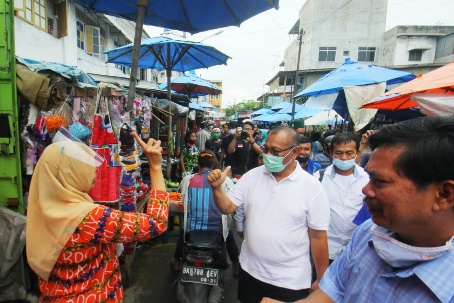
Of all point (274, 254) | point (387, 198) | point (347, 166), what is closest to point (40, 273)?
point (274, 254)

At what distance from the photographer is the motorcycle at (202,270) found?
104 inches

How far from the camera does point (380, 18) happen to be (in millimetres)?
26766

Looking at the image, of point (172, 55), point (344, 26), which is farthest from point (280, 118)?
point (344, 26)

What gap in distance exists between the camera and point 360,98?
445 centimetres

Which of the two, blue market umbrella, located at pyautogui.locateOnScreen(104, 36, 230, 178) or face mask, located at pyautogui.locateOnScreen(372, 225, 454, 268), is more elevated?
blue market umbrella, located at pyautogui.locateOnScreen(104, 36, 230, 178)

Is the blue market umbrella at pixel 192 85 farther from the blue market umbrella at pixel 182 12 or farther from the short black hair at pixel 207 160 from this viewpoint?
the short black hair at pixel 207 160

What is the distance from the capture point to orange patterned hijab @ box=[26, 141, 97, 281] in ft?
4.65

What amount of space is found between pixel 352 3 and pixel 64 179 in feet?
106

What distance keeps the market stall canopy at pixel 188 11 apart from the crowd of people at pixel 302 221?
7.05 ft

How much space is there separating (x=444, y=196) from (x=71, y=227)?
1.65 meters

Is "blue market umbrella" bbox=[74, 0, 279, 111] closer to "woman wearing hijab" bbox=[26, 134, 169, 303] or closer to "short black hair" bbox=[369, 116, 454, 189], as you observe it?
"woman wearing hijab" bbox=[26, 134, 169, 303]

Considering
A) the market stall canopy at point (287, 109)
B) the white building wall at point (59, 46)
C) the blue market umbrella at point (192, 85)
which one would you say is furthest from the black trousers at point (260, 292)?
the market stall canopy at point (287, 109)

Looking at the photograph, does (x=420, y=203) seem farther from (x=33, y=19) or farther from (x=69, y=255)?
(x=33, y=19)

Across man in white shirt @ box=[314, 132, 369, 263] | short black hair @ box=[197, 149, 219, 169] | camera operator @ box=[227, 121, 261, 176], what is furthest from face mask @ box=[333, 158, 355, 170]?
camera operator @ box=[227, 121, 261, 176]
